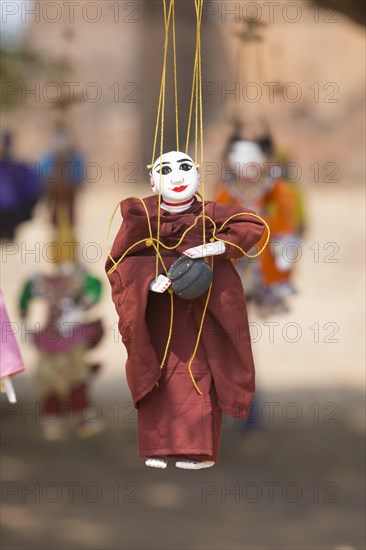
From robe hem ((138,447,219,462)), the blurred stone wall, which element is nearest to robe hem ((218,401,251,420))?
robe hem ((138,447,219,462))

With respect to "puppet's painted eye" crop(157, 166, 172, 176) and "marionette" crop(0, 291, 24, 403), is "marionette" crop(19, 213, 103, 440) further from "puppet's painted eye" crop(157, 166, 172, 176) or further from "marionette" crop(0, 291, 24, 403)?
"puppet's painted eye" crop(157, 166, 172, 176)

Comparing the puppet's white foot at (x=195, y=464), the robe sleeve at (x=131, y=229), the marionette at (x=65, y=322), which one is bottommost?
the puppet's white foot at (x=195, y=464)

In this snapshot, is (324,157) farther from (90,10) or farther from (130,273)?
(130,273)

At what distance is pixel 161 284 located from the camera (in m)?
3.14

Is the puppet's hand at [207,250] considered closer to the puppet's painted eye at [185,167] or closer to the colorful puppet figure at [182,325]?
the colorful puppet figure at [182,325]

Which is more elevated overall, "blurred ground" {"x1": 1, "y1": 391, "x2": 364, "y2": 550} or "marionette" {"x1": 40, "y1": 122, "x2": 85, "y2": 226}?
"marionette" {"x1": 40, "y1": 122, "x2": 85, "y2": 226}

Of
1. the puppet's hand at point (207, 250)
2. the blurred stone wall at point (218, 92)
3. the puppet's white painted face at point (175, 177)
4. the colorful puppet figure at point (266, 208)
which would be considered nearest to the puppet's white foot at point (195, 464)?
the puppet's hand at point (207, 250)

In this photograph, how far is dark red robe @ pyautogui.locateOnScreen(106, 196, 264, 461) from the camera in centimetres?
321

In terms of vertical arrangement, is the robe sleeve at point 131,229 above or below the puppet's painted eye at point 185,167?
below

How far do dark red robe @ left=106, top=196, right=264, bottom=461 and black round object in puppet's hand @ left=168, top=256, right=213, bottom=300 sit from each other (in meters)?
0.09

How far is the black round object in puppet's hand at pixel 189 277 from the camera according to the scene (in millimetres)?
3111

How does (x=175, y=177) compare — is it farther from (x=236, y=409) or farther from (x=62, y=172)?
(x=62, y=172)

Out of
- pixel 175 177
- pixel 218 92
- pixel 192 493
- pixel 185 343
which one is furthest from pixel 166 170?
pixel 218 92

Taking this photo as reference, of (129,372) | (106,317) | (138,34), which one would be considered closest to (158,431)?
(129,372)
